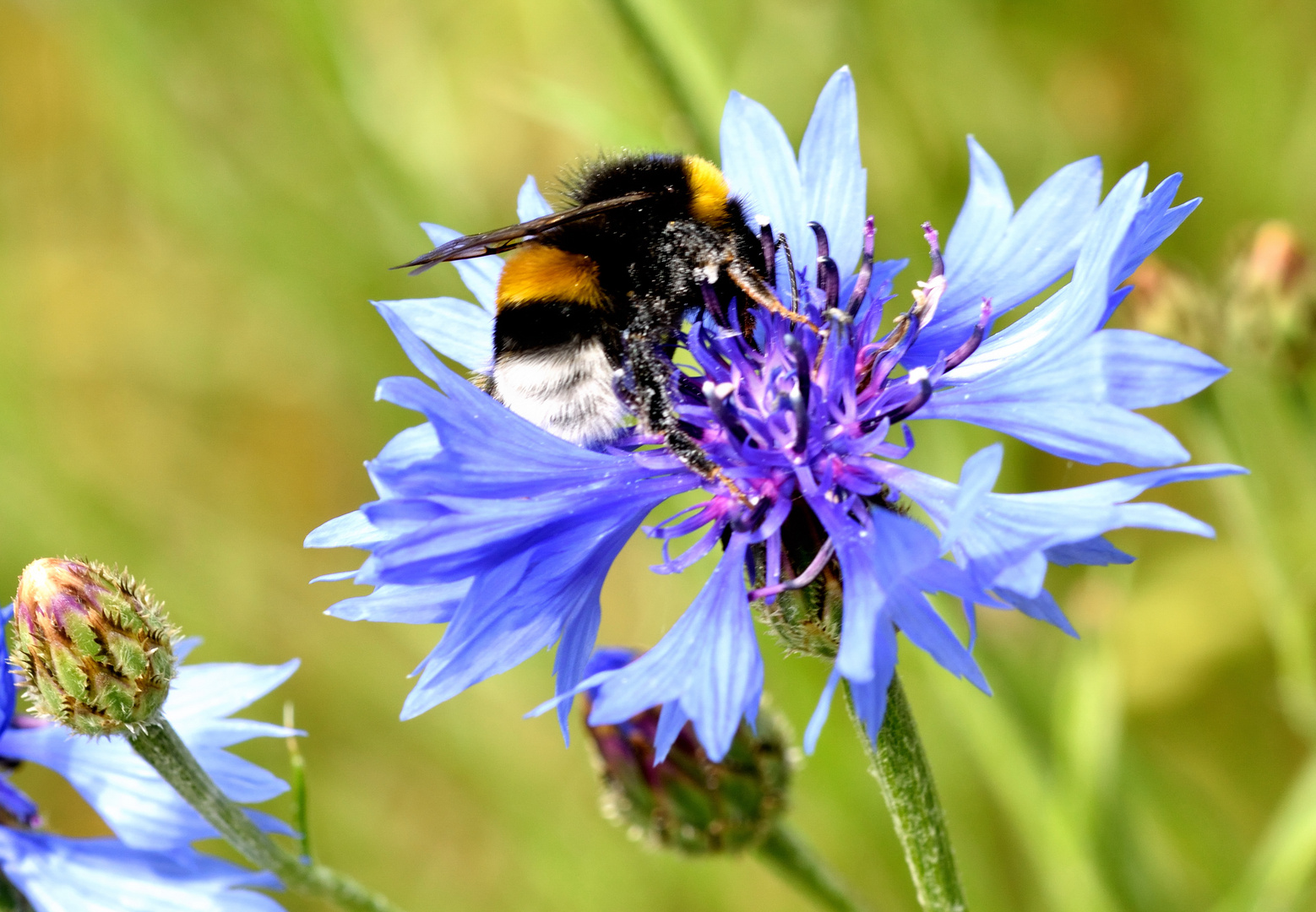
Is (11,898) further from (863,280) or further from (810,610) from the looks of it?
(863,280)

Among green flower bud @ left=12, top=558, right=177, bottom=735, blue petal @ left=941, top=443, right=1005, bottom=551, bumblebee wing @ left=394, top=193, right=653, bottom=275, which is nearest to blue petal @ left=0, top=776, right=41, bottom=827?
green flower bud @ left=12, top=558, right=177, bottom=735

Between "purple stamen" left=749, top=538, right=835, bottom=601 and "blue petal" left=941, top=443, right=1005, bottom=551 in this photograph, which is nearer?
"blue petal" left=941, top=443, right=1005, bottom=551

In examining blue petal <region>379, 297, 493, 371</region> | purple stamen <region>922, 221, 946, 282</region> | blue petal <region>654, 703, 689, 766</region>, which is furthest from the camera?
blue petal <region>379, 297, 493, 371</region>

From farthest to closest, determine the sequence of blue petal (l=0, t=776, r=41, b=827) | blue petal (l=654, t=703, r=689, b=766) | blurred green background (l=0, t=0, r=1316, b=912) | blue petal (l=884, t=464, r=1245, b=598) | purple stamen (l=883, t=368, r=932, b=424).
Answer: blurred green background (l=0, t=0, r=1316, b=912)
blue petal (l=0, t=776, r=41, b=827)
purple stamen (l=883, t=368, r=932, b=424)
blue petal (l=654, t=703, r=689, b=766)
blue petal (l=884, t=464, r=1245, b=598)

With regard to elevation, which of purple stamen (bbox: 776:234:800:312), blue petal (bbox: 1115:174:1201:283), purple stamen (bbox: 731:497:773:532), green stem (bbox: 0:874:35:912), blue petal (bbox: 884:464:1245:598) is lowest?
blue petal (bbox: 884:464:1245:598)

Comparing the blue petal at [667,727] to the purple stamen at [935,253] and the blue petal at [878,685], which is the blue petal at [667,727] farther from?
the purple stamen at [935,253]

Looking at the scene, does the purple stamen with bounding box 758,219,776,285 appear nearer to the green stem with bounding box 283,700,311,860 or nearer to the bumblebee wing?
the bumblebee wing

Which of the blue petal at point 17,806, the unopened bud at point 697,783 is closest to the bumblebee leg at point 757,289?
the unopened bud at point 697,783

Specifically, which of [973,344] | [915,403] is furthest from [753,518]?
[973,344]

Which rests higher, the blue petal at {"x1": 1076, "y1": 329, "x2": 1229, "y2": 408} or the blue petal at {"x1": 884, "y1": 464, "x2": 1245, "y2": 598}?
the blue petal at {"x1": 1076, "y1": 329, "x2": 1229, "y2": 408}
